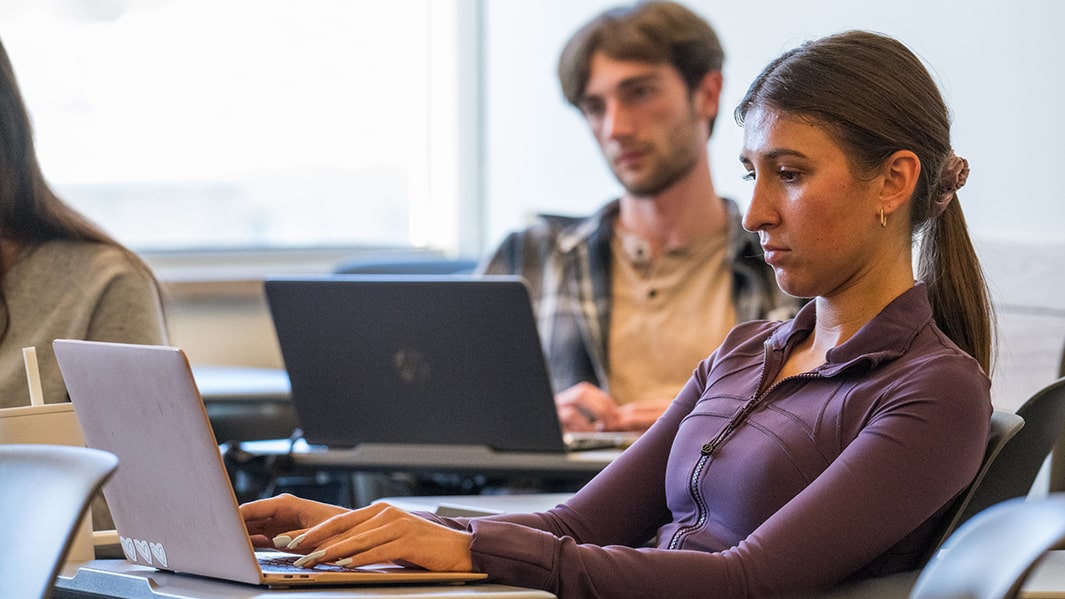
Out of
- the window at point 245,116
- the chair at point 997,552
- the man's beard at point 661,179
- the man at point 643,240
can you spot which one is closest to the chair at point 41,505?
the chair at point 997,552

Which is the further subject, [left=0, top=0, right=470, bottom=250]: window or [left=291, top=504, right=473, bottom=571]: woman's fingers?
[left=0, top=0, right=470, bottom=250]: window

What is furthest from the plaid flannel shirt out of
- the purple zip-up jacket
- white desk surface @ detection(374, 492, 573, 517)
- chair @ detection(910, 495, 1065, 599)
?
chair @ detection(910, 495, 1065, 599)

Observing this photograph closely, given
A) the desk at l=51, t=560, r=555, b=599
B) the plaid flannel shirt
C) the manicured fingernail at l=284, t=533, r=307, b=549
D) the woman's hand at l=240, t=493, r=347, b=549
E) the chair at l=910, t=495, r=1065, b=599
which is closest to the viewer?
the chair at l=910, t=495, r=1065, b=599

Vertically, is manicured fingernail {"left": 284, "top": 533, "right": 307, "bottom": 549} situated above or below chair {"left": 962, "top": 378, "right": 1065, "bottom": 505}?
below

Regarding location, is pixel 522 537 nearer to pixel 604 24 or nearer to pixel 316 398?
pixel 316 398

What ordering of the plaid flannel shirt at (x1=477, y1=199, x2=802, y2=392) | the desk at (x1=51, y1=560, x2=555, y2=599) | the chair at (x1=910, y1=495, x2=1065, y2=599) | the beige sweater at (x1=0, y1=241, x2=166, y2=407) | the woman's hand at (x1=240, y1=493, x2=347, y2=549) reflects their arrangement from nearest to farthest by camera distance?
1. the chair at (x1=910, y1=495, x2=1065, y2=599)
2. the desk at (x1=51, y1=560, x2=555, y2=599)
3. the woman's hand at (x1=240, y1=493, x2=347, y2=549)
4. the beige sweater at (x1=0, y1=241, x2=166, y2=407)
5. the plaid flannel shirt at (x1=477, y1=199, x2=802, y2=392)

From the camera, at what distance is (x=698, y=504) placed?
140 cm

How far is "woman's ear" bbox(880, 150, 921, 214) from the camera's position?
134cm

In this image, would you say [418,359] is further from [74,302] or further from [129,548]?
[129,548]

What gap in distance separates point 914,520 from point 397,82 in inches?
136

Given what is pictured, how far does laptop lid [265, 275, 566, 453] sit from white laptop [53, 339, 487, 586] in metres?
0.69

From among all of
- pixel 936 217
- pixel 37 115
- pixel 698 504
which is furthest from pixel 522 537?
pixel 37 115

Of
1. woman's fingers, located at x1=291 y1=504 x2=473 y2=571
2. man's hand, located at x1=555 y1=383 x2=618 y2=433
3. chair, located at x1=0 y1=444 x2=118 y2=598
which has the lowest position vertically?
man's hand, located at x1=555 y1=383 x2=618 y2=433

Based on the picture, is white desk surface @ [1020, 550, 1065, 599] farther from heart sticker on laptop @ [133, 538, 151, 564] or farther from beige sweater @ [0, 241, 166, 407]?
beige sweater @ [0, 241, 166, 407]
